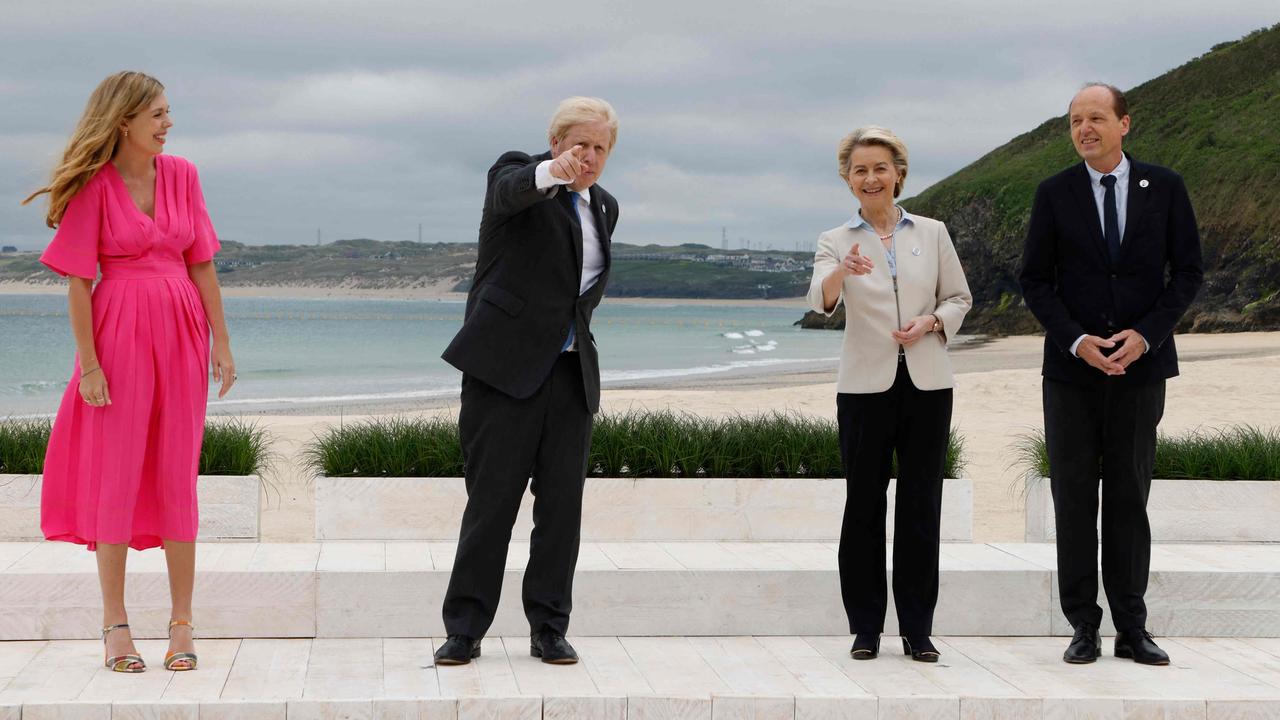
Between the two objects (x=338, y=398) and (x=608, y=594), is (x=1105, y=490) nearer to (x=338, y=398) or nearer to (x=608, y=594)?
(x=608, y=594)

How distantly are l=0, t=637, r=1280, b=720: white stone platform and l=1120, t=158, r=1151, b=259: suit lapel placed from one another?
136 centimetres

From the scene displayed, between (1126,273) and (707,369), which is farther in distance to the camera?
(707,369)

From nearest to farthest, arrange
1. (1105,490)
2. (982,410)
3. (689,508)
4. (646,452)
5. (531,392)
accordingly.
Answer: (531,392) < (1105,490) < (689,508) < (646,452) < (982,410)

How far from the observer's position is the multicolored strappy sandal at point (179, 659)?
12.5 feet

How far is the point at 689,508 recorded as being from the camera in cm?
577

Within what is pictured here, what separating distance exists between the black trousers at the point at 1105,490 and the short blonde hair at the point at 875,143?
0.87 m

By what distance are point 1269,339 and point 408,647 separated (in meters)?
33.0

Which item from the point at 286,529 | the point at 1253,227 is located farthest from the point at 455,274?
the point at 286,529

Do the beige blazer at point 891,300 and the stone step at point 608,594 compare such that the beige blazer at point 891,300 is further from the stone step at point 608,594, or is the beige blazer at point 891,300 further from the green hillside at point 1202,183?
the green hillside at point 1202,183

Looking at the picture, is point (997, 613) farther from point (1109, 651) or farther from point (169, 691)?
Answer: point (169, 691)

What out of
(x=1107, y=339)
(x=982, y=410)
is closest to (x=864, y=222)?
(x=1107, y=339)

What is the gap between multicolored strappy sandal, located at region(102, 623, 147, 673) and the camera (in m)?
3.77

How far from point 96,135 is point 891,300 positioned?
245cm

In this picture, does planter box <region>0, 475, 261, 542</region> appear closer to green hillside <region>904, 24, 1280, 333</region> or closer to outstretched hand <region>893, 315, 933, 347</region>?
outstretched hand <region>893, 315, 933, 347</region>
